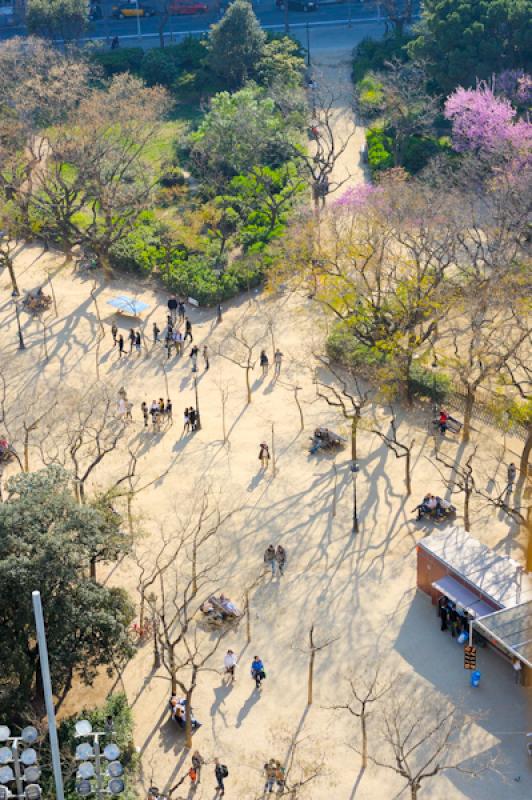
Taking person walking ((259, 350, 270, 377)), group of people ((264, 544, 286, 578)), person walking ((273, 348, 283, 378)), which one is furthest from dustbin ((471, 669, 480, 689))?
person walking ((259, 350, 270, 377))

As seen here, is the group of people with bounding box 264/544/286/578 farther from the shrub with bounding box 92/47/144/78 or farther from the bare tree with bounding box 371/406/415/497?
the shrub with bounding box 92/47/144/78

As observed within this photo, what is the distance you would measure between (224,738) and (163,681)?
3.74 m

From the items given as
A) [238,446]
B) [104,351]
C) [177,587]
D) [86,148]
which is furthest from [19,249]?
[177,587]

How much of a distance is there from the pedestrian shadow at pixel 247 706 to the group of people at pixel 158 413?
1782cm

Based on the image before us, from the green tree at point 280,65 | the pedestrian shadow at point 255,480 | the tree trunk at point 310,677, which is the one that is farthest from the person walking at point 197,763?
the green tree at point 280,65

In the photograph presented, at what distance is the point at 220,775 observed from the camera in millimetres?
40531

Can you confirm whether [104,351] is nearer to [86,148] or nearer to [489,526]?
[86,148]

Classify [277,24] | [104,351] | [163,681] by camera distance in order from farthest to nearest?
[277,24]
[104,351]
[163,681]

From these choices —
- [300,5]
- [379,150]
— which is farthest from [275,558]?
[300,5]

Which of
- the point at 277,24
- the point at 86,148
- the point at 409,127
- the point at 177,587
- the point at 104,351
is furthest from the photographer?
the point at 277,24

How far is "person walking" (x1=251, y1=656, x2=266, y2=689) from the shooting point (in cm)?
4444

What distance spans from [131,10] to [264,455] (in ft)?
218

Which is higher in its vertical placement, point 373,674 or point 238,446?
point 238,446

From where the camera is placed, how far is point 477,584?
46.2m
